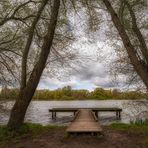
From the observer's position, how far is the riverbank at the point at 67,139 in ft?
37.9

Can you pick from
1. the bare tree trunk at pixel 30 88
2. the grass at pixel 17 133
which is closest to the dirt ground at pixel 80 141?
the grass at pixel 17 133

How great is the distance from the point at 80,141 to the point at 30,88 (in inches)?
120

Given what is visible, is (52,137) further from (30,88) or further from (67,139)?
(30,88)

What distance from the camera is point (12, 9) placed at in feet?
49.1

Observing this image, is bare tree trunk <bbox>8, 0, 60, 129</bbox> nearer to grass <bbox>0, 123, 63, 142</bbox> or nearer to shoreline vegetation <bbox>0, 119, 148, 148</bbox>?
grass <bbox>0, 123, 63, 142</bbox>

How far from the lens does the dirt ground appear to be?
1149cm

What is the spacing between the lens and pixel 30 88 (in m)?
13.7

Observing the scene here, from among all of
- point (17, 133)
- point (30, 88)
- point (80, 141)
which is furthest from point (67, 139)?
point (30, 88)

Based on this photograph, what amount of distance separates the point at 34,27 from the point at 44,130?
13.5 feet

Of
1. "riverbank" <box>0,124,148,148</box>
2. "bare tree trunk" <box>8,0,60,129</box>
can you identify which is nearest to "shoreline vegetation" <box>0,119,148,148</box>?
"riverbank" <box>0,124,148,148</box>

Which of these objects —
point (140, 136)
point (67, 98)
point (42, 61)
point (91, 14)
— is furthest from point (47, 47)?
point (67, 98)

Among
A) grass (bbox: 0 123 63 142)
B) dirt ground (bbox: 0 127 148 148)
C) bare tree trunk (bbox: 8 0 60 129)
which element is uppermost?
bare tree trunk (bbox: 8 0 60 129)

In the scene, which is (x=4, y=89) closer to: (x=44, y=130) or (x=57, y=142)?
(x=44, y=130)

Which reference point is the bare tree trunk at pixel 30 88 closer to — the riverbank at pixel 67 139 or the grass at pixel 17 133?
the grass at pixel 17 133
